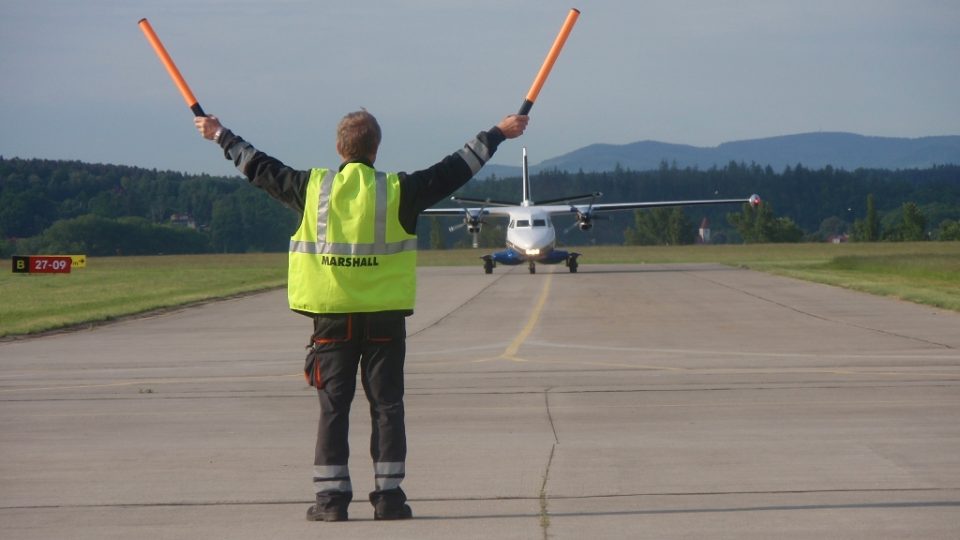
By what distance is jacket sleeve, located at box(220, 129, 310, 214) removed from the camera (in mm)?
6520

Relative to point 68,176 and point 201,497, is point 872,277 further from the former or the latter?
point 68,176

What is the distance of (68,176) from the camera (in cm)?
14200

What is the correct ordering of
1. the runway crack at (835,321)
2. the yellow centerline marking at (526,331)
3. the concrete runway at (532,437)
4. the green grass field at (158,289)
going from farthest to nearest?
the green grass field at (158,289)
the runway crack at (835,321)
the yellow centerline marking at (526,331)
the concrete runway at (532,437)

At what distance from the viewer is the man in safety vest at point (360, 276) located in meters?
6.43

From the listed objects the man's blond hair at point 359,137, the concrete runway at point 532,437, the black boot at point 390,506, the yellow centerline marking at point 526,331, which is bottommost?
the yellow centerline marking at point 526,331

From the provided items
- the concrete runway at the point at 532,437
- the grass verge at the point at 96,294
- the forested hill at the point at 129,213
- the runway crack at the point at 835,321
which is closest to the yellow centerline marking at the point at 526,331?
the concrete runway at the point at 532,437

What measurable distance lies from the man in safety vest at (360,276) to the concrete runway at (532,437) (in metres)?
0.27

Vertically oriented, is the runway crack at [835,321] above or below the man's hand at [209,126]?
below

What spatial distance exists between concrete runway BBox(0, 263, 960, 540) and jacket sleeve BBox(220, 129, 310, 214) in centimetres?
161

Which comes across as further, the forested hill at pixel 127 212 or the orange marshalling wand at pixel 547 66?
the forested hill at pixel 127 212

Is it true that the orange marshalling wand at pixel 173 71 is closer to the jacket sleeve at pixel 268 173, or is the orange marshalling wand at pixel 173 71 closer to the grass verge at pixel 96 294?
the jacket sleeve at pixel 268 173

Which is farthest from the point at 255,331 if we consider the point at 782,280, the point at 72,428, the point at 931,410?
the point at 782,280

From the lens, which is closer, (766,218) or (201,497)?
(201,497)

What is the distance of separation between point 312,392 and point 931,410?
5491 millimetres
